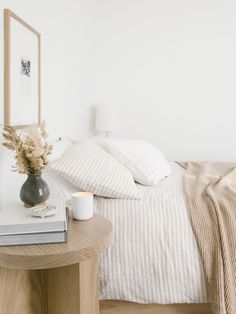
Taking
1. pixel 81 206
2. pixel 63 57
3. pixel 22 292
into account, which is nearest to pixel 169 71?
pixel 63 57

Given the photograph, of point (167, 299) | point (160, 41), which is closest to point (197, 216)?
point (167, 299)

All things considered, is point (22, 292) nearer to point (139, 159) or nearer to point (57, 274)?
point (57, 274)

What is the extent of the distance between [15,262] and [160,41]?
2.90 m

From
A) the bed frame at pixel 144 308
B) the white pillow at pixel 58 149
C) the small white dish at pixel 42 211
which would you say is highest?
the white pillow at pixel 58 149

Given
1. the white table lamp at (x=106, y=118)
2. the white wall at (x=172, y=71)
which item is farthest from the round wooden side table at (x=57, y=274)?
the white wall at (x=172, y=71)

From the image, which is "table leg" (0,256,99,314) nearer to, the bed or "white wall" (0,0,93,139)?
the bed

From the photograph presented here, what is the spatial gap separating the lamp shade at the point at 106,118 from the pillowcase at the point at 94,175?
5.12 feet

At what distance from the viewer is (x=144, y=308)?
4.50 feet

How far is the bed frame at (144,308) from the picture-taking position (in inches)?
53.6

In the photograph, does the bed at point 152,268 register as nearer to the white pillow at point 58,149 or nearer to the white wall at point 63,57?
the white pillow at point 58,149

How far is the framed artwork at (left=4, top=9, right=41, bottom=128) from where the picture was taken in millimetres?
1374

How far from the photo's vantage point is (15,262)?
0.92 meters

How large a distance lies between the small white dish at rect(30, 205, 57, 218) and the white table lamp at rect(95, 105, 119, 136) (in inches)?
83.2

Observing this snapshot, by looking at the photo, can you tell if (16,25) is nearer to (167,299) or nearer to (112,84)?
(167,299)
